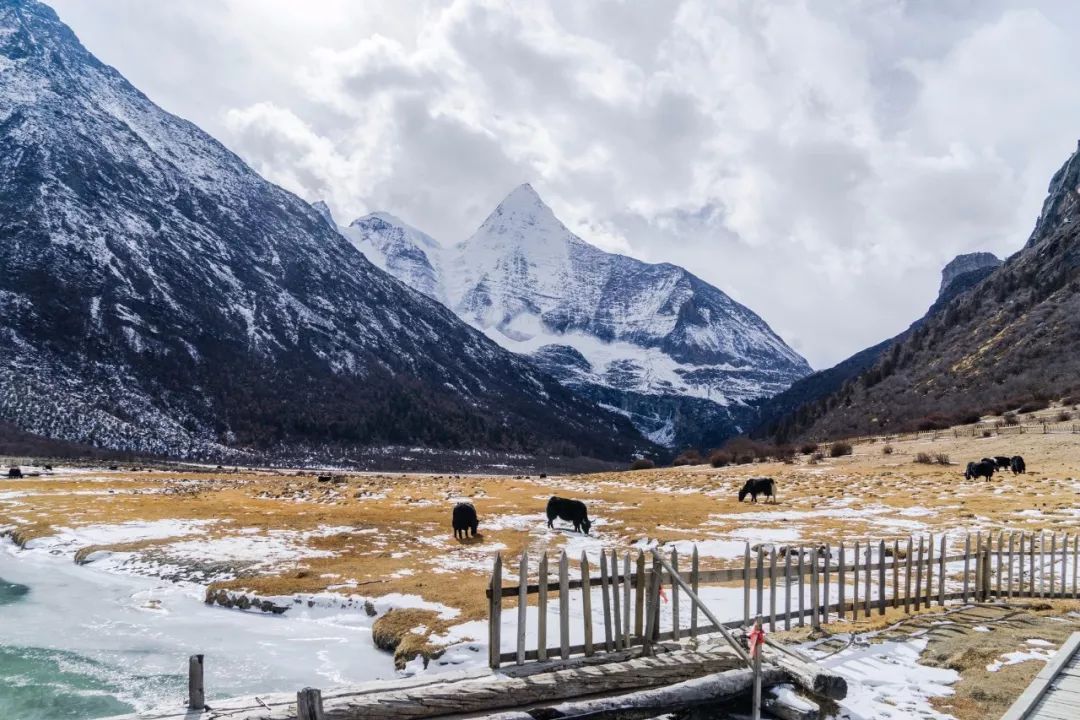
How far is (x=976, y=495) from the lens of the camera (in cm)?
3594

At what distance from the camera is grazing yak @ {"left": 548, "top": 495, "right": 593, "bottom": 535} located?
1220 inches

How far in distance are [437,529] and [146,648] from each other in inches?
642

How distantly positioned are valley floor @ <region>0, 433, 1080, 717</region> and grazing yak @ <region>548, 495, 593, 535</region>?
56cm

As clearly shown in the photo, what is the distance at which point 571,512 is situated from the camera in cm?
3150

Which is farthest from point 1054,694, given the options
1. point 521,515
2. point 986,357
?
point 986,357

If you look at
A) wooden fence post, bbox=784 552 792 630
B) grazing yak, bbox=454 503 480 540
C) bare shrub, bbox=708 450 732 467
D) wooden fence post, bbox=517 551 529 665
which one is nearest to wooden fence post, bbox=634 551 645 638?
wooden fence post, bbox=517 551 529 665

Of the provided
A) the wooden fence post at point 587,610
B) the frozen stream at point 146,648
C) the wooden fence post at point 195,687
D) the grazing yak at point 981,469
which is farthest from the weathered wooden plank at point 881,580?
the grazing yak at point 981,469

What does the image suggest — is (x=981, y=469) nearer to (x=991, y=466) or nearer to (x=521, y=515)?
(x=991, y=466)

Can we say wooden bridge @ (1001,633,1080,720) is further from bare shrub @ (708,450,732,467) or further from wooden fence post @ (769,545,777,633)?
bare shrub @ (708,450,732,467)

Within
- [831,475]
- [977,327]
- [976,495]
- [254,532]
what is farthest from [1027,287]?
[254,532]

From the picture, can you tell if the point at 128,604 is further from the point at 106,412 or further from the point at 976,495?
the point at 106,412

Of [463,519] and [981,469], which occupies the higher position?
[981,469]

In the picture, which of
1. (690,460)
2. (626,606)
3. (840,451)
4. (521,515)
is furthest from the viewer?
(690,460)

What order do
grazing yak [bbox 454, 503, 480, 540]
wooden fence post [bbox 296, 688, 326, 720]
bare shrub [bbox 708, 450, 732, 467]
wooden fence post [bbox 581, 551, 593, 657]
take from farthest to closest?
1. bare shrub [bbox 708, 450, 732, 467]
2. grazing yak [bbox 454, 503, 480, 540]
3. wooden fence post [bbox 581, 551, 593, 657]
4. wooden fence post [bbox 296, 688, 326, 720]
